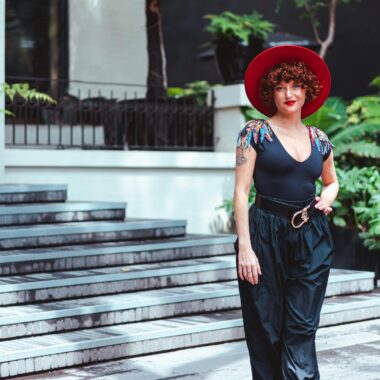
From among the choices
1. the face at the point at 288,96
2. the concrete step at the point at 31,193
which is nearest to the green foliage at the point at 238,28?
the concrete step at the point at 31,193

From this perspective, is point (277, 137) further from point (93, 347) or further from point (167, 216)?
point (167, 216)

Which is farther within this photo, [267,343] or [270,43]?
[270,43]

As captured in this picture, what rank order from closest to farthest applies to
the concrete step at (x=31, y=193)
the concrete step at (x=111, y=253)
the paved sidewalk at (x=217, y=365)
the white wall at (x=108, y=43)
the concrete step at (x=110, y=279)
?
the paved sidewalk at (x=217, y=365) < the concrete step at (x=110, y=279) < the concrete step at (x=111, y=253) < the concrete step at (x=31, y=193) < the white wall at (x=108, y=43)

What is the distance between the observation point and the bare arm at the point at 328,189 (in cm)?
472

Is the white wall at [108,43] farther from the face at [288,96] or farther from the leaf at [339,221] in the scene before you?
the face at [288,96]

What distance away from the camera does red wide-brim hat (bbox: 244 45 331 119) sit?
4.61 m

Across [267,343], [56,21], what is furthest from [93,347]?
[56,21]

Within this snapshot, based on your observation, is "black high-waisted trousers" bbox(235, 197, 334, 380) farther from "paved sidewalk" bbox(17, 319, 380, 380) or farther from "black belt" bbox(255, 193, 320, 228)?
"paved sidewalk" bbox(17, 319, 380, 380)

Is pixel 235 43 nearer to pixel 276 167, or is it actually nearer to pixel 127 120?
pixel 127 120

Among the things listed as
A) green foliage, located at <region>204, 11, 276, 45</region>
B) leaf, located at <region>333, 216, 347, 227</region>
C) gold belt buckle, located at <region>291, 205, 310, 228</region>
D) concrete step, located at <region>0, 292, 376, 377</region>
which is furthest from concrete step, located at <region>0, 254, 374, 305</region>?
green foliage, located at <region>204, 11, 276, 45</region>

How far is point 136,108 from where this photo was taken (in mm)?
12211

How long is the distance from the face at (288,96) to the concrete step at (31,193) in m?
5.60

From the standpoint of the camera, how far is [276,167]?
4.55 metres

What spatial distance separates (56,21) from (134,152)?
4.30 meters
